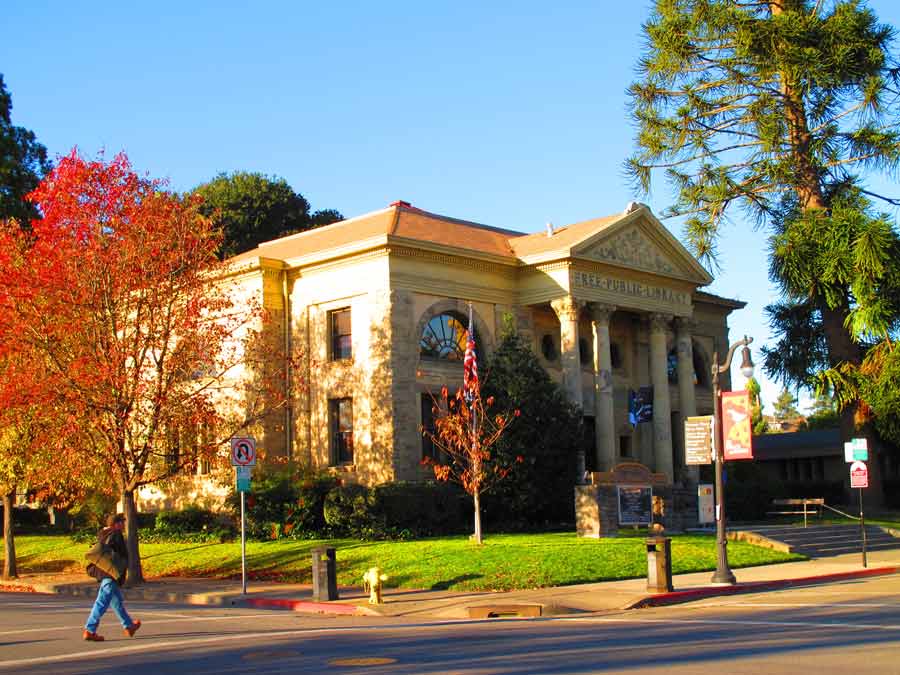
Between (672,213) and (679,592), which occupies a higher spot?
(672,213)

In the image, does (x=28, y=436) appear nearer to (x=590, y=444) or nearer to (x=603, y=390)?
(x=603, y=390)

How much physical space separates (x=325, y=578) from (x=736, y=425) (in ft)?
32.1

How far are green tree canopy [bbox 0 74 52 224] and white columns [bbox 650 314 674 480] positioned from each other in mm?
27452

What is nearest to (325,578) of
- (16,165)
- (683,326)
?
(683,326)

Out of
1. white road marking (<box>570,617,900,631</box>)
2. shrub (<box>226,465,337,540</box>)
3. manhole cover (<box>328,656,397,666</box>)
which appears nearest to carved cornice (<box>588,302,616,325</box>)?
shrub (<box>226,465,337,540</box>)

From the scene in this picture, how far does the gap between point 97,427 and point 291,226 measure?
43.1 m

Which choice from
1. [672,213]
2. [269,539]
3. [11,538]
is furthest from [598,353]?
[11,538]

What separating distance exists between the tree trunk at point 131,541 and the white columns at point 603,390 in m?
18.4

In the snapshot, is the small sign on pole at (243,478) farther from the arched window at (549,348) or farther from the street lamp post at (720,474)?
the arched window at (549,348)

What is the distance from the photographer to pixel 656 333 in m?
44.0

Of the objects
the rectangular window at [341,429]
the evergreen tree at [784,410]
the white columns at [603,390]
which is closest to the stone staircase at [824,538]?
the white columns at [603,390]

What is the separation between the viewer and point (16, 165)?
48.3m

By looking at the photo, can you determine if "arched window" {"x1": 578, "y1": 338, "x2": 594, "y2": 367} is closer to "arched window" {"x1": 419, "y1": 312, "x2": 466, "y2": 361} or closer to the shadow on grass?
"arched window" {"x1": 419, "y1": 312, "x2": 466, "y2": 361}

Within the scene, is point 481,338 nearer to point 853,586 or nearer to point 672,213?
point 672,213
